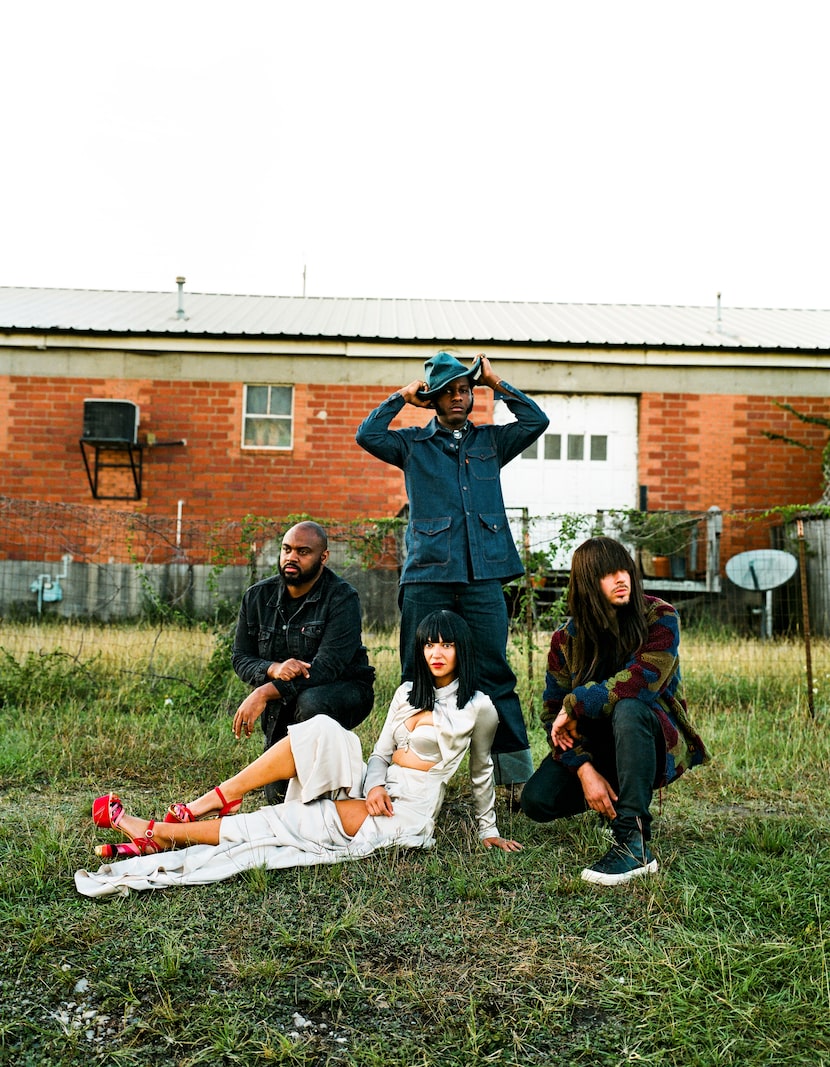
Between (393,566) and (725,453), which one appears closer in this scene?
(393,566)

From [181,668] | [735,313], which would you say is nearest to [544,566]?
[181,668]

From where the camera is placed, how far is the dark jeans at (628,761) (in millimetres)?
3373

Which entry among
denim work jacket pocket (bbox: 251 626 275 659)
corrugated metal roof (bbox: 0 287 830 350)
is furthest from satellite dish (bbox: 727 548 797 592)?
denim work jacket pocket (bbox: 251 626 275 659)

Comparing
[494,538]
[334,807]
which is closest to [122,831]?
[334,807]

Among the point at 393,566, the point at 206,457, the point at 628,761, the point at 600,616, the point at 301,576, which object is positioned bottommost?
the point at 628,761

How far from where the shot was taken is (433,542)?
4188 millimetres

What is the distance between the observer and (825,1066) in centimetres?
216

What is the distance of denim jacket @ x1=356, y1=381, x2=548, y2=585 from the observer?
418 centimetres

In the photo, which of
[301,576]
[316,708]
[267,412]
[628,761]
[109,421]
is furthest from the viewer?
[267,412]

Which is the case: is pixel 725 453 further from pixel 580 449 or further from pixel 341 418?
pixel 341 418

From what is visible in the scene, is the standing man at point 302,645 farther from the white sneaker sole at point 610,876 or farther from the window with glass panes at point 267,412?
the window with glass panes at point 267,412

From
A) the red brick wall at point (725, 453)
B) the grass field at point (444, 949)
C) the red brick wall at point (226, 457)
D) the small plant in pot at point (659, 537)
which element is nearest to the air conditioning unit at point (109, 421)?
the red brick wall at point (226, 457)

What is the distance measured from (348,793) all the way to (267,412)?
10320mm

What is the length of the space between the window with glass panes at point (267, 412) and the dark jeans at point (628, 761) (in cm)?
1029
